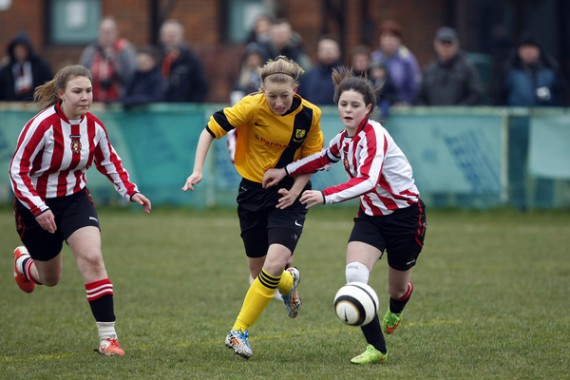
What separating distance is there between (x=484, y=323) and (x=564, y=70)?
32.7 feet

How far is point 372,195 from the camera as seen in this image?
20.7 ft

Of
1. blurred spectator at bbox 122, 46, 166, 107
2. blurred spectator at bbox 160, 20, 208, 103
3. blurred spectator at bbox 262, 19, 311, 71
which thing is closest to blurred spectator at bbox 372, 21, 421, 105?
blurred spectator at bbox 262, 19, 311, 71

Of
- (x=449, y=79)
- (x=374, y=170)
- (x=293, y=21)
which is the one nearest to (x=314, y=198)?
(x=374, y=170)

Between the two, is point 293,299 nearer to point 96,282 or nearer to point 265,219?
point 265,219

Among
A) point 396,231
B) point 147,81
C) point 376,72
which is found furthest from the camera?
point 147,81

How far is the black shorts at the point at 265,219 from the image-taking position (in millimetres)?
6516

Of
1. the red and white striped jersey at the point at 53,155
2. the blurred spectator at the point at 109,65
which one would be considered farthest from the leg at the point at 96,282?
the blurred spectator at the point at 109,65

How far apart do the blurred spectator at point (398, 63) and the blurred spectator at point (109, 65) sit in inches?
133

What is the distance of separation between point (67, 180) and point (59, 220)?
0.25m

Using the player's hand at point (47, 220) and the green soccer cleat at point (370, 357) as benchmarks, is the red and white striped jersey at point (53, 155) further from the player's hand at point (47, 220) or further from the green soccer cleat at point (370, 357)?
the green soccer cleat at point (370, 357)

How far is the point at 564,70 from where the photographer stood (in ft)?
53.4

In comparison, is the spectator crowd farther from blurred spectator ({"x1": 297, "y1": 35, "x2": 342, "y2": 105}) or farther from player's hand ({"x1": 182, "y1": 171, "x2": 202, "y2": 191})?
player's hand ({"x1": 182, "y1": 171, "x2": 202, "y2": 191})

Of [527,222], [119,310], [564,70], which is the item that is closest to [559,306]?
[119,310]

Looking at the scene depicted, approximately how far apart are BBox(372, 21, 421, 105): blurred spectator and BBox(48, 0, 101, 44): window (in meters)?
7.65
